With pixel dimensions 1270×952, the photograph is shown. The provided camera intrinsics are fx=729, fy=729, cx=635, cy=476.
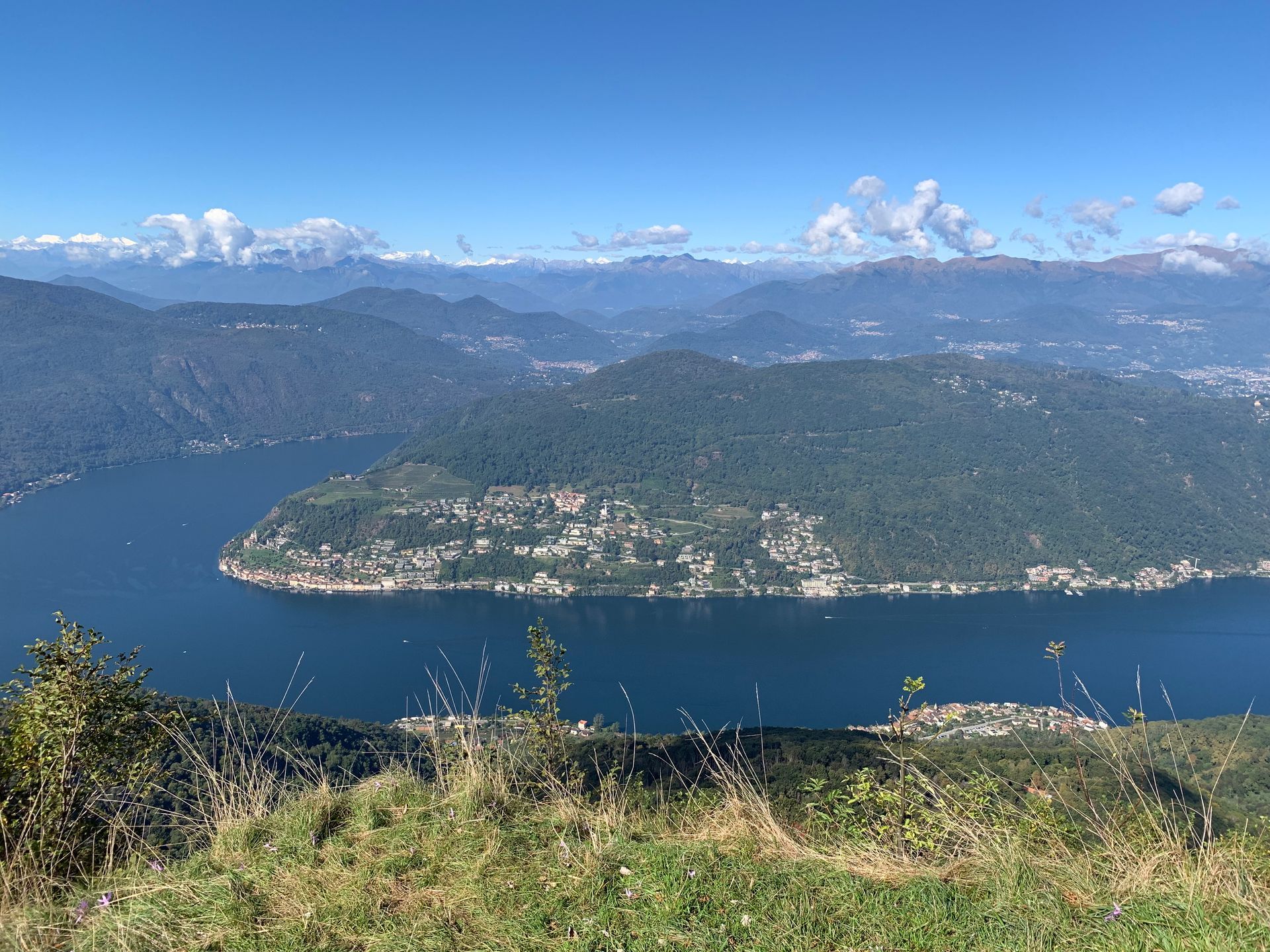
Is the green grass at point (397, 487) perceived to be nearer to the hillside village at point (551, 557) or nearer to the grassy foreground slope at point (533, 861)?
the hillside village at point (551, 557)

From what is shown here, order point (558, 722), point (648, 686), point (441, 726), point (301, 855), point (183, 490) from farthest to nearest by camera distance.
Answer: point (183, 490) → point (648, 686) → point (441, 726) → point (558, 722) → point (301, 855)

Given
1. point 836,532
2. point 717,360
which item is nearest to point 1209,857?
point 836,532

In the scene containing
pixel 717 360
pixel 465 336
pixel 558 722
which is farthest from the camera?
pixel 465 336

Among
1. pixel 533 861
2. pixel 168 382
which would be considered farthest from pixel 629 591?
pixel 168 382

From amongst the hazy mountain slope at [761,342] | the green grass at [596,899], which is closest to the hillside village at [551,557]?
the green grass at [596,899]

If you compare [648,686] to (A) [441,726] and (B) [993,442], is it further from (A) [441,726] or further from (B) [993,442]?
(B) [993,442]

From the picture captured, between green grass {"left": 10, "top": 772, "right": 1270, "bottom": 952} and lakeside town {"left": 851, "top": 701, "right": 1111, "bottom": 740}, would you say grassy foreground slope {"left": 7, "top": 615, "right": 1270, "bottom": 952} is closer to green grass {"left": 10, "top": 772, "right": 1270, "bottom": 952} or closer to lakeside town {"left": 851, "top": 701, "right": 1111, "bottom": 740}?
green grass {"left": 10, "top": 772, "right": 1270, "bottom": 952}
